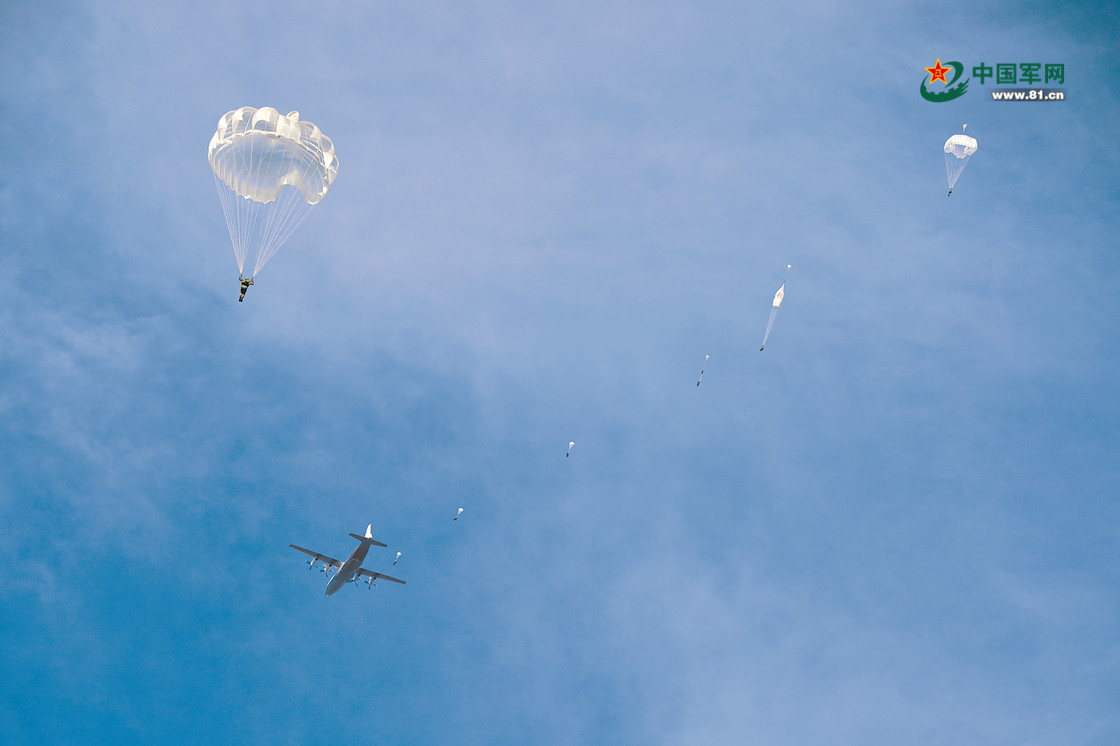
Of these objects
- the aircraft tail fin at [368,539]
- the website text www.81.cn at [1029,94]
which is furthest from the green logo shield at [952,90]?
the aircraft tail fin at [368,539]

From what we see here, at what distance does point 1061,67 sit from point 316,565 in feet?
272

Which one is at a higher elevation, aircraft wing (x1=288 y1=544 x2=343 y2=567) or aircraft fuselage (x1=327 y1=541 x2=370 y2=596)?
aircraft wing (x1=288 y1=544 x2=343 y2=567)

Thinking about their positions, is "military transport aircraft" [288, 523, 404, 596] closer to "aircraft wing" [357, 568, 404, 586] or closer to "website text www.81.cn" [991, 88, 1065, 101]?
"aircraft wing" [357, 568, 404, 586]

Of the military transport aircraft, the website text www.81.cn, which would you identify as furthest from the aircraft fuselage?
the website text www.81.cn

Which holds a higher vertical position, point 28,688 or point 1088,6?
point 1088,6

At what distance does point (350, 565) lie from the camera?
73688mm

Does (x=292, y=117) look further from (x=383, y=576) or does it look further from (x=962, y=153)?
(x=962, y=153)

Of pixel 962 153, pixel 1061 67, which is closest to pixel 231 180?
pixel 962 153

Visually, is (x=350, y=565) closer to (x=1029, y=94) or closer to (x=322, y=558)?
(x=322, y=558)

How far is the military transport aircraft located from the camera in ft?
235

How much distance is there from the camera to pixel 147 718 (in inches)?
2876

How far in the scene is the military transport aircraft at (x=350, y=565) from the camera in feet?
235

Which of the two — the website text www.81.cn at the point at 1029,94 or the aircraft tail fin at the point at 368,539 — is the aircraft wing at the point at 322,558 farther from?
the website text www.81.cn at the point at 1029,94

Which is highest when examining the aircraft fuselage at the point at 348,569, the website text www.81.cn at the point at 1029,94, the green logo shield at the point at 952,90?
the green logo shield at the point at 952,90
